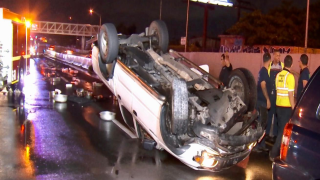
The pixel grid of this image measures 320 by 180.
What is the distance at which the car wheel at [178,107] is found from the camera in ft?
17.2

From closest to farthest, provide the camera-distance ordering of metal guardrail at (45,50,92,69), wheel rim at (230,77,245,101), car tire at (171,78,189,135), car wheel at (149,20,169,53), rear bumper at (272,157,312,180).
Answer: rear bumper at (272,157,312,180) → car tire at (171,78,189,135) → wheel rim at (230,77,245,101) → car wheel at (149,20,169,53) → metal guardrail at (45,50,92,69)

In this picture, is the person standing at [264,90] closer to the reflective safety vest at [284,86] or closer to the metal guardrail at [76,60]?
the reflective safety vest at [284,86]

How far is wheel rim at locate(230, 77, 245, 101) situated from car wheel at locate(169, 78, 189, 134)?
1359 millimetres

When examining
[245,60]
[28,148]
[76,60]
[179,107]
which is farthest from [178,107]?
[76,60]

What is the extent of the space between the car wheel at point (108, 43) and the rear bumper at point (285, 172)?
4.36m

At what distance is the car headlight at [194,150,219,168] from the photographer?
17.2ft

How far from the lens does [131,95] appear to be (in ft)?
21.3

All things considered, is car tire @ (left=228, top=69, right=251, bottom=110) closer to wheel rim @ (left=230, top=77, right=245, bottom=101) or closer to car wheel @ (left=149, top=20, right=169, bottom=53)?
wheel rim @ (left=230, top=77, right=245, bottom=101)

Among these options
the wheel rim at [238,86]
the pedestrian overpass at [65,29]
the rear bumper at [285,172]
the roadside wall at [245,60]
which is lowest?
the rear bumper at [285,172]

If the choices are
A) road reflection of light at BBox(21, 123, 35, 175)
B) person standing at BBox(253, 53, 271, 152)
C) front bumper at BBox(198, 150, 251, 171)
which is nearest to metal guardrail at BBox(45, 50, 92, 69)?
road reflection of light at BBox(21, 123, 35, 175)

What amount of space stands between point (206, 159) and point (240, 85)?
1633mm

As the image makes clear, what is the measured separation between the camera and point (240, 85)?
6312 millimetres

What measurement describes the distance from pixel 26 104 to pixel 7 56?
160 cm

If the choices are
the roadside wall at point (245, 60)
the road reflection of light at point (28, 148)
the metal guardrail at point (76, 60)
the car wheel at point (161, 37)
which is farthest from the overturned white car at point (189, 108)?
the metal guardrail at point (76, 60)
